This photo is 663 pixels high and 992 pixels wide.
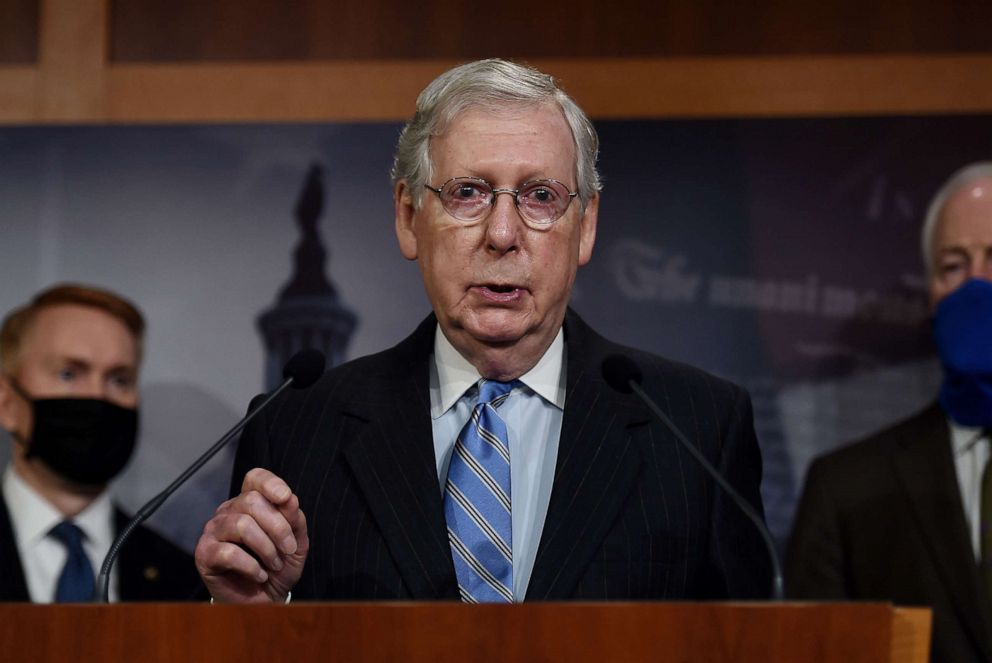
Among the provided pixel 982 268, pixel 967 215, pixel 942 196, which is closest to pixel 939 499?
pixel 982 268

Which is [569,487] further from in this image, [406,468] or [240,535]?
[240,535]

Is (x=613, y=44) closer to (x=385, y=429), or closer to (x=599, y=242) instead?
(x=599, y=242)

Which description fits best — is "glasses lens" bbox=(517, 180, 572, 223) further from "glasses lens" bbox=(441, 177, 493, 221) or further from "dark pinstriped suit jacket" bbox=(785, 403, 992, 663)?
"dark pinstriped suit jacket" bbox=(785, 403, 992, 663)

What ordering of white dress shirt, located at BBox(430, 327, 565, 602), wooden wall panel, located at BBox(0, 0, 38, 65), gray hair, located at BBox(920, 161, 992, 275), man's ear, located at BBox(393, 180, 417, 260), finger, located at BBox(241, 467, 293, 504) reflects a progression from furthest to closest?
1. wooden wall panel, located at BBox(0, 0, 38, 65)
2. gray hair, located at BBox(920, 161, 992, 275)
3. man's ear, located at BBox(393, 180, 417, 260)
4. white dress shirt, located at BBox(430, 327, 565, 602)
5. finger, located at BBox(241, 467, 293, 504)

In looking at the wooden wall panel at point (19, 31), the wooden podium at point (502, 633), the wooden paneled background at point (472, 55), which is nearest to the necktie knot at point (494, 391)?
the wooden podium at point (502, 633)

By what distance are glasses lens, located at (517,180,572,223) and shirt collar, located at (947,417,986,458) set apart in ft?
5.19

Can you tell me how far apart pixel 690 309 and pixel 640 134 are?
1.68ft

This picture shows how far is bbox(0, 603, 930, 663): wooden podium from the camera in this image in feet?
4.60

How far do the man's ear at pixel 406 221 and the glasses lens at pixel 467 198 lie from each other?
151 millimetres

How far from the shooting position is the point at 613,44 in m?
4.02

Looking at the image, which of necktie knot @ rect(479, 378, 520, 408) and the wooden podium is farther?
necktie knot @ rect(479, 378, 520, 408)

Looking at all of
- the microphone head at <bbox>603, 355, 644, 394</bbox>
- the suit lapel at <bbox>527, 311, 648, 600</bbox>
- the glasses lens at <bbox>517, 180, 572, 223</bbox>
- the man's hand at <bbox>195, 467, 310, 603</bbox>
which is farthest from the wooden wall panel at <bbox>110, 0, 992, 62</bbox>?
the man's hand at <bbox>195, 467, 310, 603</bbox>

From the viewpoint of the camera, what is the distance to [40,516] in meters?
3.52

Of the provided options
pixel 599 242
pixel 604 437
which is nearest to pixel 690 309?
pixel 599 242
